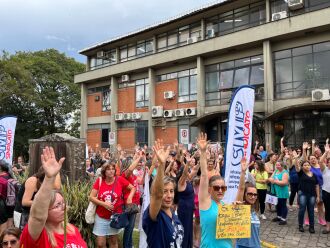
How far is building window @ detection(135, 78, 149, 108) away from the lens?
30906 millimetres

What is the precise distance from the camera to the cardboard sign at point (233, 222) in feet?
12.8

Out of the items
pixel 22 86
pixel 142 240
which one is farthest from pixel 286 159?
pixel 22 86

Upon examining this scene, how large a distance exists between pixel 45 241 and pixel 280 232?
7.45 meters

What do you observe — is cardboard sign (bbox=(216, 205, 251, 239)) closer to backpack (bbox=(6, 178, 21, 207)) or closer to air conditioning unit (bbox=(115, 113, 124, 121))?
backpack (bbox=(6, 178, 21, 207))

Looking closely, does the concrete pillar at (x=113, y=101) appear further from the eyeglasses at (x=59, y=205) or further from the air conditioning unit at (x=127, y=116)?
the eyeglasses at (x=59, y=205)

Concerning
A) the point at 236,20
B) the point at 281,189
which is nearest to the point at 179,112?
the point at 236,20

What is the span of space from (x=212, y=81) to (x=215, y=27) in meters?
4.00

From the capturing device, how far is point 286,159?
36.9 ft

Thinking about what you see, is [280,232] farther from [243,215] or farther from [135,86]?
Result: [135,86]

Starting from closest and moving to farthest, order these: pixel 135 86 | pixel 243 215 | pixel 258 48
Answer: pixel 243 215 < pixel 258 48 < pixel 135 86

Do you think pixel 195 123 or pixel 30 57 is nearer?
pixel 195 123

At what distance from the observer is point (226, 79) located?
24922mm

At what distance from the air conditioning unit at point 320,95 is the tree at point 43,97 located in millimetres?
26699

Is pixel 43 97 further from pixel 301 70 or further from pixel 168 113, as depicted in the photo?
pixel 301 70
